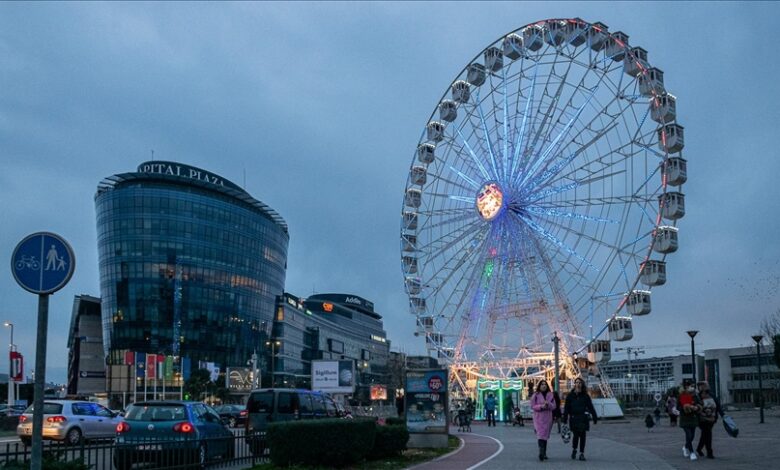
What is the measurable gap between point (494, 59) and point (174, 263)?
75311 mm

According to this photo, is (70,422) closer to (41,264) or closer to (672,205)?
(41,264)

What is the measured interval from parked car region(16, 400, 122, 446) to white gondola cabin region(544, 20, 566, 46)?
29.2 meters

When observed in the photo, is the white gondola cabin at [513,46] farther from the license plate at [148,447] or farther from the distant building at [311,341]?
the distant building at [311,341]

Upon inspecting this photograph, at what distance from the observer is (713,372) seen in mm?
132625

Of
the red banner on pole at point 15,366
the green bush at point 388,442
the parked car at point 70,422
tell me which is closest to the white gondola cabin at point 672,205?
the green bush at point 388,442

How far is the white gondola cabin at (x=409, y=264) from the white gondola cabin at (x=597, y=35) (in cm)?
1736

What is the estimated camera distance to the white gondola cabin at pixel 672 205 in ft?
124

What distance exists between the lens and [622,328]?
42.3 metres

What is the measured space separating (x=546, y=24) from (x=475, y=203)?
10.3 meters

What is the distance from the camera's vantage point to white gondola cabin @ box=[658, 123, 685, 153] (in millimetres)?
37969

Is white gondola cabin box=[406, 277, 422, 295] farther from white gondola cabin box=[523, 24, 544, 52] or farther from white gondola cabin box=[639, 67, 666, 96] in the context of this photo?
white gondola cabin box=[639, 67, 666, 96]

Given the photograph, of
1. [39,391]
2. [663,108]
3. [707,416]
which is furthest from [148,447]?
[663,108]

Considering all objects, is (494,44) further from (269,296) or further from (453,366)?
(269,296)

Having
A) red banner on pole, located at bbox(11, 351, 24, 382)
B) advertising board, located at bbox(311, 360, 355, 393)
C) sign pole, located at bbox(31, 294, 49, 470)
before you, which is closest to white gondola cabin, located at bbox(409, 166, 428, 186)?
advertising board, located at bbox(311, 360, 355, 393)
